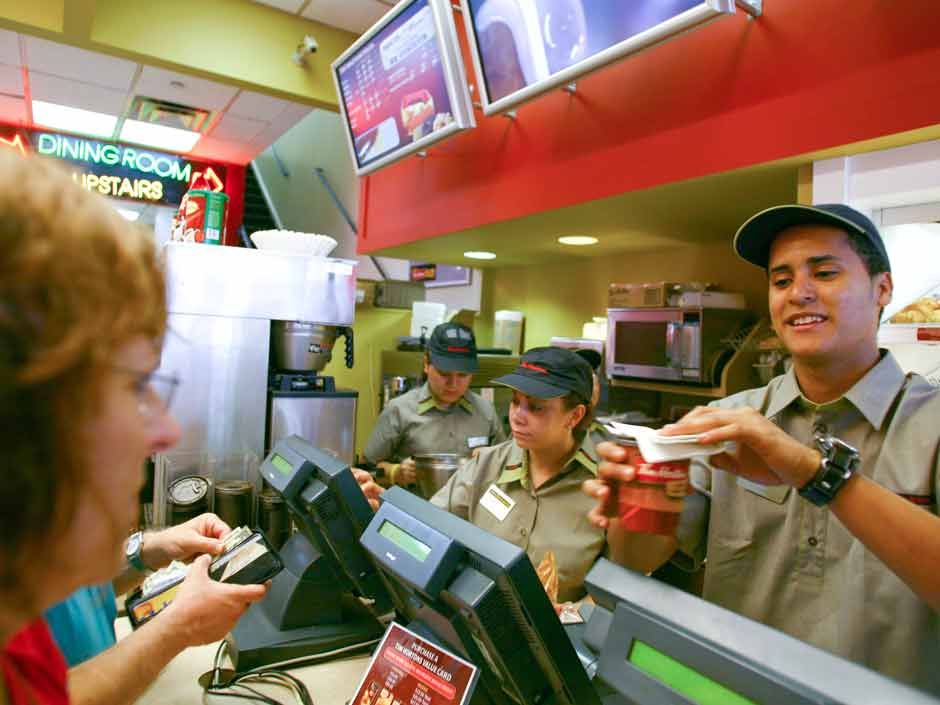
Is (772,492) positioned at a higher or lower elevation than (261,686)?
higher

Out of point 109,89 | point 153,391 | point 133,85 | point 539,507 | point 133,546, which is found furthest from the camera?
point 109,89

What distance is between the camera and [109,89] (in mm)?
5059

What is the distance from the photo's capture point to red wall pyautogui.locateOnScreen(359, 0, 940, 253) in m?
1.74

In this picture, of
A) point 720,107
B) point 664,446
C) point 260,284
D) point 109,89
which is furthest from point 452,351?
point 109,89

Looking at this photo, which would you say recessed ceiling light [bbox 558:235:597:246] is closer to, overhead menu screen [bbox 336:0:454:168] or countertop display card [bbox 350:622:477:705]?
overhead menu screen [bbox 336:0:454:168]

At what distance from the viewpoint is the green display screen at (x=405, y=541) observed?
950 millimetres

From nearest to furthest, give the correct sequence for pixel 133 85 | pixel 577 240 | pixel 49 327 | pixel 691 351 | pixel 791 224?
pixel 49 327, pixel 791 224, pixel 691 351, pixel 577 240, pixel 133 85

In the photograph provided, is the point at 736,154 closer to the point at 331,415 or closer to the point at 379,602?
the point at 379,602

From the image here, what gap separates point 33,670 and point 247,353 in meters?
2.25

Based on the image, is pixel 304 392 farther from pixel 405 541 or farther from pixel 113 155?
pixel 113 155

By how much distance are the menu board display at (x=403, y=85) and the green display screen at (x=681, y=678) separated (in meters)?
2.66

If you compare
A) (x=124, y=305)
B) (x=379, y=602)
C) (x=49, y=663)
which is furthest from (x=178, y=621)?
(x=124, y=305)

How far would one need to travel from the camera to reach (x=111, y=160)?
6328 millimetres

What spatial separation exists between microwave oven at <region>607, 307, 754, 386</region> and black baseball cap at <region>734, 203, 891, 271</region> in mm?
1576
